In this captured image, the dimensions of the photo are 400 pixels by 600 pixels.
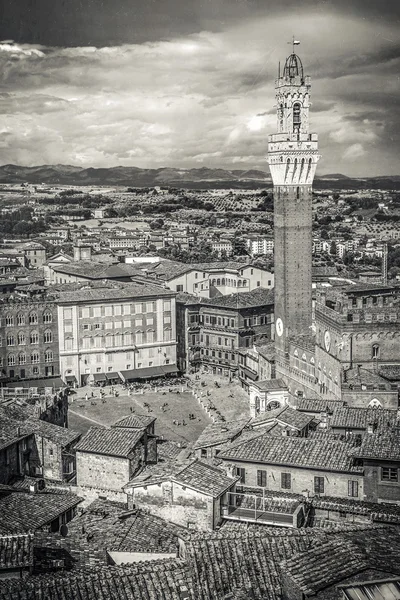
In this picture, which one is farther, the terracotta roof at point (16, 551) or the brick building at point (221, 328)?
the brick building at point (221, 328)

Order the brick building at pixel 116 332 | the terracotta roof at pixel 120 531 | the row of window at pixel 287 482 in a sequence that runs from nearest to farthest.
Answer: the terracotta roof at pixel 120 531
the row of window at pixel 287 482
the brick building at pixel 116 332

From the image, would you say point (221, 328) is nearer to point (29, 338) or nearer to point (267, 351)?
point (267, 351)

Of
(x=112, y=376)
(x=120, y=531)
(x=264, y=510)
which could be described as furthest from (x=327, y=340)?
(x=120, y=531)

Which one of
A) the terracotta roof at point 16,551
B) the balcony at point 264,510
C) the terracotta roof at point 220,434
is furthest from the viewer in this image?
the terracotta roof at point 220,434

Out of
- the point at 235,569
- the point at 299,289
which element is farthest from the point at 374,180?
the point at 235,569

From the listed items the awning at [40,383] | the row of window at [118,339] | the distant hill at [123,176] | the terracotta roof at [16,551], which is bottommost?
the awning at [40,383]

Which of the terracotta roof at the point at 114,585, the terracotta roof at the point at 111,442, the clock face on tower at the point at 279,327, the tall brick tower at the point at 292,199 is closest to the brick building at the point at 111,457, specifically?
the terracotta roof at the point at 111,442

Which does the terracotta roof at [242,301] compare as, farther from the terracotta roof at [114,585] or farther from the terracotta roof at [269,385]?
the terracotta roof at [114,585]

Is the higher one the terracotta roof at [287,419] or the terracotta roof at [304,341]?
the terracotta roof at [287,419]
